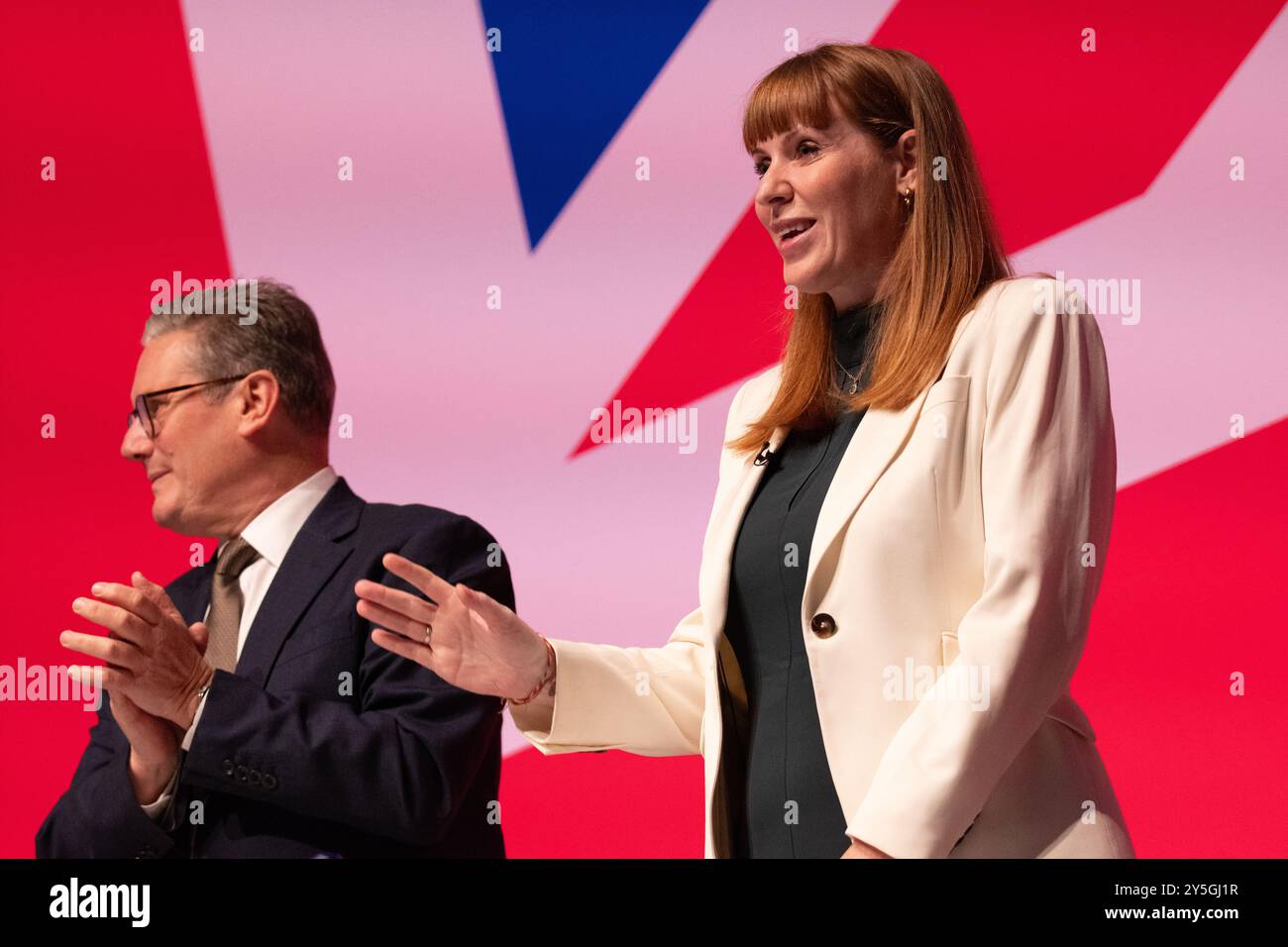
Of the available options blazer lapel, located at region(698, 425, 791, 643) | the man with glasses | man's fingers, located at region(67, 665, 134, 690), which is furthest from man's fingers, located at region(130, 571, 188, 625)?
blazer lapel, located at region(698, 425, 791, 643)

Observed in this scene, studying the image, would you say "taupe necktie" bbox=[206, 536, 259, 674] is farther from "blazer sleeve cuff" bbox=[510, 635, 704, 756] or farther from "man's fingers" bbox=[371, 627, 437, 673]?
"blazer sleeve cuff" bbox=[510, 635, 704, 756]

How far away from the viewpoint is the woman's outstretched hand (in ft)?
6.96

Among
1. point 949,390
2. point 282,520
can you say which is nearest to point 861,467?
point 949,390

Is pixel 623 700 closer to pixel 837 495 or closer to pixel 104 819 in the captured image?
pixel 837 495

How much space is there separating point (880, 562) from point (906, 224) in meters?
0.58

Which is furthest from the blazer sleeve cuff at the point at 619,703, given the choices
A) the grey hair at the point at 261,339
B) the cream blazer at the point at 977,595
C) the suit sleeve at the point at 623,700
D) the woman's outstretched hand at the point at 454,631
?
the grey hair at the point at 261,339

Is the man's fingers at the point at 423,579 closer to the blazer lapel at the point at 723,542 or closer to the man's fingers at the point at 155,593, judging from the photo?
the blazer lapel at the point at 723,542

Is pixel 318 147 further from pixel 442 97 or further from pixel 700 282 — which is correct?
pixel 700 282

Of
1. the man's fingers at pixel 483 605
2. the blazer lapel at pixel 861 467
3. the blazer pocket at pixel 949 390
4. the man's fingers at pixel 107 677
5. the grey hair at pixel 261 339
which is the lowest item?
the man's fingers at pixel 107 677

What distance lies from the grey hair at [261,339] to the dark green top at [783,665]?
1.10 metres

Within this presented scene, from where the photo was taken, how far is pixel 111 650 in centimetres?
231

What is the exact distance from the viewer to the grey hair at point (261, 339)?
111 inches
